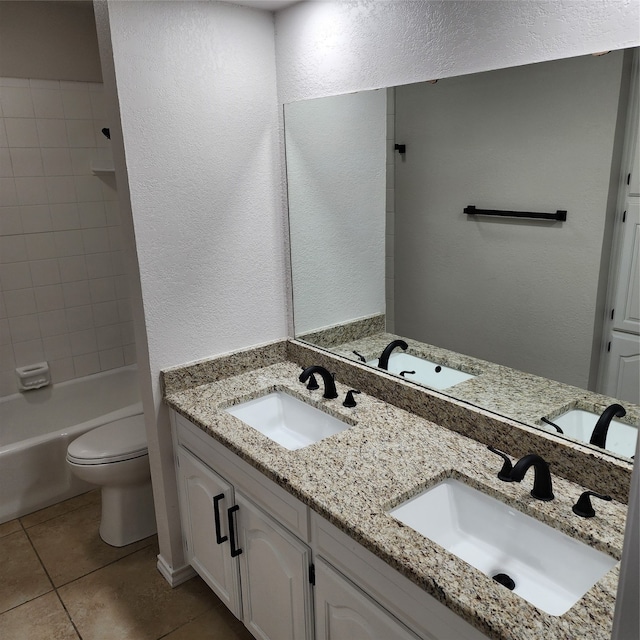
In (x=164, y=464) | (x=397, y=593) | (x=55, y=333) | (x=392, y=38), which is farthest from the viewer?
(x=55, y=333)

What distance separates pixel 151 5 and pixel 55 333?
2.02 m

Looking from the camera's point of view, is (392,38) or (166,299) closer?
(392,38)

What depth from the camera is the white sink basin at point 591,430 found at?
1442 millimetres

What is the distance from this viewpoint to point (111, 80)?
185cm

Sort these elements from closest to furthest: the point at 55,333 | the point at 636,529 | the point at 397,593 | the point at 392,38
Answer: the point at 636,529
the point at 397,593
the point at 392,38
the point at 55,333

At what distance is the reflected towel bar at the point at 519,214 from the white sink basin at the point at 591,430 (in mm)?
511

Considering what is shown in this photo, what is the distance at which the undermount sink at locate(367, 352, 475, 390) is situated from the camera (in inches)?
72.4

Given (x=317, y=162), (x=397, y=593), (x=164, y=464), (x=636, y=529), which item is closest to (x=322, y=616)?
(x=397, y=593)

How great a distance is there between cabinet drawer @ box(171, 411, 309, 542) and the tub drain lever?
57.8 inches

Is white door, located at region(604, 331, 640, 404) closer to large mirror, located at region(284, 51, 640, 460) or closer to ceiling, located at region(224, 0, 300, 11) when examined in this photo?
large mirror, located at region(284, 51, 640, 460)

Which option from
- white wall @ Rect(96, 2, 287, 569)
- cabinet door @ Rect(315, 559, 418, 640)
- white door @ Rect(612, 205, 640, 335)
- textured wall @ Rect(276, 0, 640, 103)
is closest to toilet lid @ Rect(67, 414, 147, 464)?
white wall @ Rect(96, 2, 287, 569)

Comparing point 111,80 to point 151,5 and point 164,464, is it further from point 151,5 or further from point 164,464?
point 164,464

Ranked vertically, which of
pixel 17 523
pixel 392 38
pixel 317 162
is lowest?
pixel 17 523

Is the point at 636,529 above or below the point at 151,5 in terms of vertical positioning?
below
